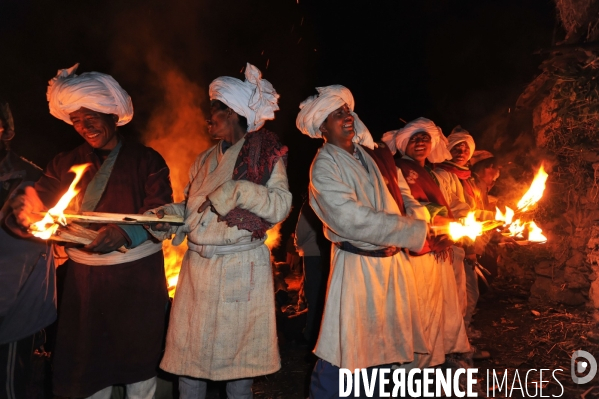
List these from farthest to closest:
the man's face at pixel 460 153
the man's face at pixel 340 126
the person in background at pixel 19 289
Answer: the man's face at pixel 460 153 < the man's face at pixel 340 126 < the person in background at pixel 19 289

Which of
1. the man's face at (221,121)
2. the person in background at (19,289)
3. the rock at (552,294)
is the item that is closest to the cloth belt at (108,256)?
the person in background at (19,289)

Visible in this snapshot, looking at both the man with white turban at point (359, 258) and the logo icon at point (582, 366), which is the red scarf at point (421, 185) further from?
the logo icon at point (582, 366)

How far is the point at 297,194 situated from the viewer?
15992mm

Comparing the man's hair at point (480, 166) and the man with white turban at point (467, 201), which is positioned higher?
the man's hair at point (480, 166)

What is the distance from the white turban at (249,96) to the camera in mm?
3311

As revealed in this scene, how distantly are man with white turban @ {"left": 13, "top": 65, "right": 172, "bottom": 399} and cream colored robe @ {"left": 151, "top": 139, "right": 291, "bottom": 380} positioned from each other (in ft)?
0.82

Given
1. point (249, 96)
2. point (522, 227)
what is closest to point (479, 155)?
point (522, 227)

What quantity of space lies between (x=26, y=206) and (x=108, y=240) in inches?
19.1

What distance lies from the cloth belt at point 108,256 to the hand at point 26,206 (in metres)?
0.54

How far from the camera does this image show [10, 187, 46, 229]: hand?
106 inches

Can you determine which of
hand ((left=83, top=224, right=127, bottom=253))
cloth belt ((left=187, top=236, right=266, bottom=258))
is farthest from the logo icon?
hand ((left=83, top=224, right=127, bottom=253))

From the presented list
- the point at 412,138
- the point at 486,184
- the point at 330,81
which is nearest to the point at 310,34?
the point at 330,81

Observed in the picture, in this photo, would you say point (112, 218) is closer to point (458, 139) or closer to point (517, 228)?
point (517, 228)

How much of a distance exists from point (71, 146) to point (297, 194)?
9762 mm
